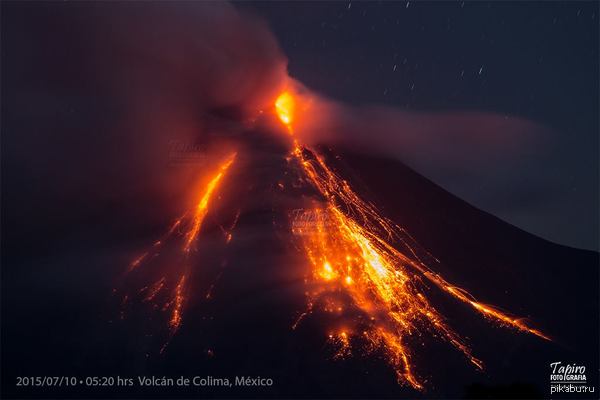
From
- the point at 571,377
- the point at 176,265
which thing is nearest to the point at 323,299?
the point at 176,265

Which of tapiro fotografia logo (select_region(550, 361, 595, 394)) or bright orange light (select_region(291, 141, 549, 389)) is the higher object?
bright orange light (select_region(291, 141, 549, 389))

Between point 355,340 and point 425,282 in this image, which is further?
point 425,282

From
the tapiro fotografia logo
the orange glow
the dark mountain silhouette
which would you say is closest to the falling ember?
the orange glow

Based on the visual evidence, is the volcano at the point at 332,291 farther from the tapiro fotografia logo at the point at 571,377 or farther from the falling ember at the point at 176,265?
the tapiro fotografia logo at the point at 571,377

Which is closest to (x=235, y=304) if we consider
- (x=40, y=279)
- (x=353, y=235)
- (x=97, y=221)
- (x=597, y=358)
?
(x=353, y=235)

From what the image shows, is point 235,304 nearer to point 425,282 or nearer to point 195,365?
point 195,365

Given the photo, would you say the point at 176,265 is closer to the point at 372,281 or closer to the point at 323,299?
the point at 323,299

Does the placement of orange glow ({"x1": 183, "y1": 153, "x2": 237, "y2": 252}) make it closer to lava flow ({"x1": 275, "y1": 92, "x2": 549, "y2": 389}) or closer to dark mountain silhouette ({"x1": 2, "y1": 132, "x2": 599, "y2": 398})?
dark mountain silhouette ({"x1": 2, "y1": 132, "x2": 599, "y2": 398})
